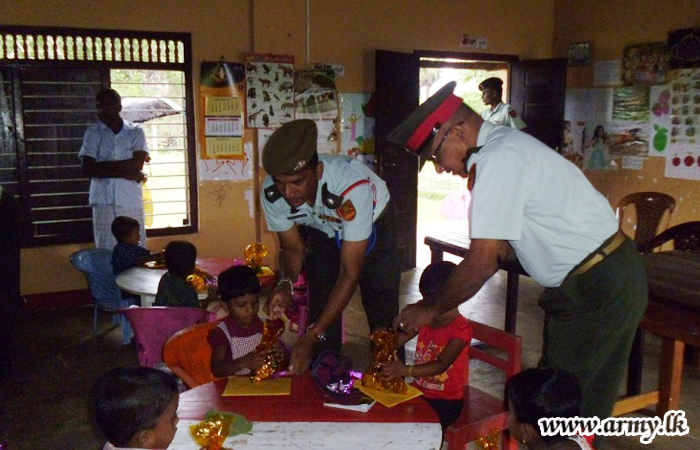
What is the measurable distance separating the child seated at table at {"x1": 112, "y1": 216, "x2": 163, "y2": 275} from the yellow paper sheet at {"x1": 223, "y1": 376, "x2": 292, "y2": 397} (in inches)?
100

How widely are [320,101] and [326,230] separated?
374 centimetres

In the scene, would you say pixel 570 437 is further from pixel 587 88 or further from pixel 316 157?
pixel 587 88

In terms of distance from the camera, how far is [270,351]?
2.31 meters

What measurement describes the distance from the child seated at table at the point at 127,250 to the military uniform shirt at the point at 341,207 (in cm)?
192

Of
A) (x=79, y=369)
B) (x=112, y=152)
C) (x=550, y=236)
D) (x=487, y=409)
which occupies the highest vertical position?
(x=112, y=152)

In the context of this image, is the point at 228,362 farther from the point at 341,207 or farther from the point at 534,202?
the point at 534,202

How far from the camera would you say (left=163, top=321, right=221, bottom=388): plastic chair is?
257 centimetres

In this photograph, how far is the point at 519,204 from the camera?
1.92 meters

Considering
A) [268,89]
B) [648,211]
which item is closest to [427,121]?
[648,211]

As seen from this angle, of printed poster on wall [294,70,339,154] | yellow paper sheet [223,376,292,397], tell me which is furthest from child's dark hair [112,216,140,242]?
yellow paper sheet [223,376,292,397]

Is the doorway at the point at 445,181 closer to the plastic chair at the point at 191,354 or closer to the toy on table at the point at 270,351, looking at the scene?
the plastic chair at the point at 191,354

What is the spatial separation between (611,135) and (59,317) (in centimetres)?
580

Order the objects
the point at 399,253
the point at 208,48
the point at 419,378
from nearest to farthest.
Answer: the point at 419,378 < the point at 399,253 < the point at 208,48

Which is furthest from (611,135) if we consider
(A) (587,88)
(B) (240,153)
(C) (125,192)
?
(C) (125,192)
